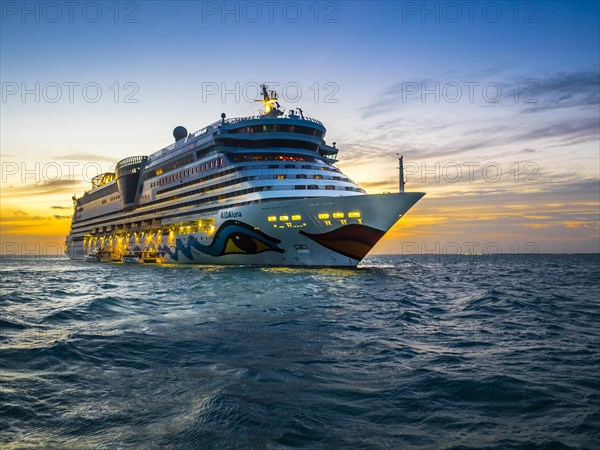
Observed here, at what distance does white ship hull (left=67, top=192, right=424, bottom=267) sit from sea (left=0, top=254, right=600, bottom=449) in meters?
20.7

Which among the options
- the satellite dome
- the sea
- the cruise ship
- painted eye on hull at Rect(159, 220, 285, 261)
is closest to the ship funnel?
the cruise ship

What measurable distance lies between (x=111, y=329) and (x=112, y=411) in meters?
7.30

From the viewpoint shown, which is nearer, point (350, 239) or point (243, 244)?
point (350, 239)

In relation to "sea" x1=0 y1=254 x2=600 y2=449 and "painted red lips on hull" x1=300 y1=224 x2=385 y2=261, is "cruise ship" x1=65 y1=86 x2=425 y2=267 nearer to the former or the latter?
"painted red lips on hull" x1=300 y1=224 x2=385 y2=261

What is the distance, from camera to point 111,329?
41.2ft

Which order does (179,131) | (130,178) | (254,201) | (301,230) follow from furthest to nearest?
(179,131), (130,178), (254,201), (301,230)

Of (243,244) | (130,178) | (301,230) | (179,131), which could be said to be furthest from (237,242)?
(179,131)

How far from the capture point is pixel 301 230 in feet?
123

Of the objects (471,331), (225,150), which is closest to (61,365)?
(471,331)

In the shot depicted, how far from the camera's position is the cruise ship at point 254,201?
3625 cm

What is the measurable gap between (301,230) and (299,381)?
3017cm

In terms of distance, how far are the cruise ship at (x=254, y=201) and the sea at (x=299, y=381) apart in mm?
21428

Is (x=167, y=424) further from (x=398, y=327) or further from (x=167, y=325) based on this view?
(x=398, y=327)

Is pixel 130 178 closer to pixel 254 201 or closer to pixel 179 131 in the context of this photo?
pixel 179 131
